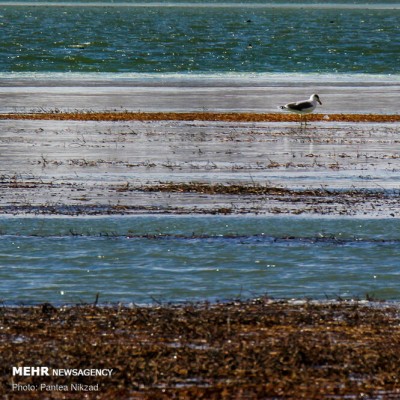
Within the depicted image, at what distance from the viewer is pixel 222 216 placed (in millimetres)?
18172

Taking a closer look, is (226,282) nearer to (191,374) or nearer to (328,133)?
(191,374)

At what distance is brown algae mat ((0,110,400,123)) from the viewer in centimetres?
3588

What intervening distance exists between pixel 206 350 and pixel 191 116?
2665 cm

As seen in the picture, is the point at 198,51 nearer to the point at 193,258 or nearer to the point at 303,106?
the point at 303,106

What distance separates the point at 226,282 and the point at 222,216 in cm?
443

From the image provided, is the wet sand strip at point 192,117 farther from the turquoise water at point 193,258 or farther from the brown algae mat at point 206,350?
the brown algae mat at point 206,350

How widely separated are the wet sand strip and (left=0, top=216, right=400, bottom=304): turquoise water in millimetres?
18076

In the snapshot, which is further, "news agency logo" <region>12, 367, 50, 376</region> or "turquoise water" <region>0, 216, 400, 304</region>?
"turquoise water" <region>0, 216, 400, 304</region>

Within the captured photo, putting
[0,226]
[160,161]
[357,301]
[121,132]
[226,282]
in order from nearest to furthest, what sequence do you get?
[357,301]
[226,282]
[0,226]
[160,161]
[121,132]

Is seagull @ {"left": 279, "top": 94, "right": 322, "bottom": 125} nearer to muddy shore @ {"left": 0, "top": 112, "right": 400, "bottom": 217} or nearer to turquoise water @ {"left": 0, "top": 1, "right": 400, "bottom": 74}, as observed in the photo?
muddy shore @ {"left": 0, "top": 112, "right": 400, "bottom": 217}

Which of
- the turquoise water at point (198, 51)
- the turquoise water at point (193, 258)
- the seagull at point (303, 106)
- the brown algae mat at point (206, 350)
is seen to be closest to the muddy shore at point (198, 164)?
the seagull at point (303, 106)

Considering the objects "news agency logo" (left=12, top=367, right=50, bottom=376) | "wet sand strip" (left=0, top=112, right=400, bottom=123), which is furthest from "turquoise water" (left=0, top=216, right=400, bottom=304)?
"wet sand strip" (left=0, top=112, right=400, bottom=123)

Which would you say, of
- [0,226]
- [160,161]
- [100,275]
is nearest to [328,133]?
[160,161]

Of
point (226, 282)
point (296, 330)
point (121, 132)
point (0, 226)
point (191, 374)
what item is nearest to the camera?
point (191, 374)
